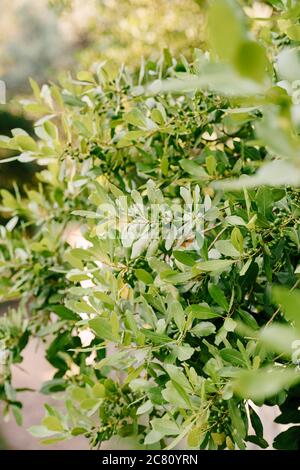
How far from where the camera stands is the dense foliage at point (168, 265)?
0.54m

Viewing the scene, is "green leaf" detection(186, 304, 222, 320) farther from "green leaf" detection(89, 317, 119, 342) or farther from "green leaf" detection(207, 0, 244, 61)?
"green leaf" detection(207, 0, 244, 61)

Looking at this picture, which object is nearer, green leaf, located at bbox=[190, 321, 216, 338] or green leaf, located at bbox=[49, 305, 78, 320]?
green leaf, located at bbox=[190, 321, 216, 338]

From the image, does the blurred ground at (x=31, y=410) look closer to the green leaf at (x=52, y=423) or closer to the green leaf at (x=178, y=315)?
the green leaf at (x=52, y=423)

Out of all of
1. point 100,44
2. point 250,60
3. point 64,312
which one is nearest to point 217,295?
point 64,312

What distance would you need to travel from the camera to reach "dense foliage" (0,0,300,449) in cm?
54

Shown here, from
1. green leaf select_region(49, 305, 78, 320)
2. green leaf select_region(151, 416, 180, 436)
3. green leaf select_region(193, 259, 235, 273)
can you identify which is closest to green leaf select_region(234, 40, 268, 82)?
green leaf select_region(193, 259, 235, 273)

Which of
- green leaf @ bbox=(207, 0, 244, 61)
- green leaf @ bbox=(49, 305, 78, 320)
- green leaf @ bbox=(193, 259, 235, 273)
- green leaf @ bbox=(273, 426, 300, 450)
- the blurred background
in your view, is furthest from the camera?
the blurred background

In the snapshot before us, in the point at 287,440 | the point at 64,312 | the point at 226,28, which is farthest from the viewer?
the point at 64,312

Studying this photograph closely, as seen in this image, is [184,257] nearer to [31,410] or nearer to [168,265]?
[168,265]

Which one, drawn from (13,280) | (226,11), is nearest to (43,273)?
(13,280)

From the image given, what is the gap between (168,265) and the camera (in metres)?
0.59

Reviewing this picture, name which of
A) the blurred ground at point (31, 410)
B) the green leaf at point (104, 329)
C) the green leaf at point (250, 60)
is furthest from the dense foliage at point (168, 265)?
the blurred ground at point (31, 410)

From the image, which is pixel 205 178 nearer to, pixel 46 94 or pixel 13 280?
pixel 46 94

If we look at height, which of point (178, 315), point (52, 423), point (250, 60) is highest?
point (250, 60)
